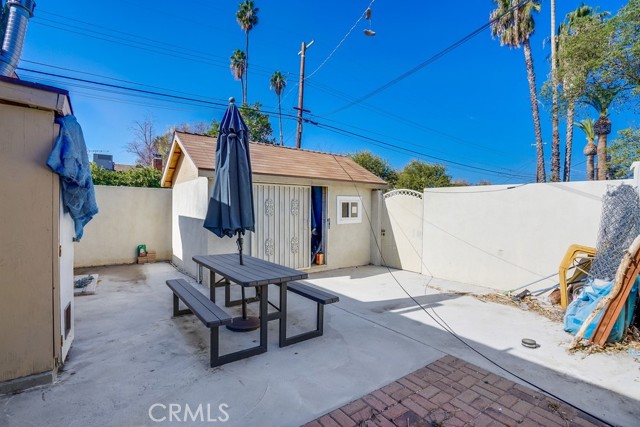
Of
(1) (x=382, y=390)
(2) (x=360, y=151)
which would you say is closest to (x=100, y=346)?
(1) (x=382, y=390)

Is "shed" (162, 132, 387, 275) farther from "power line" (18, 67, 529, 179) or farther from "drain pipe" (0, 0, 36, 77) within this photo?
"power line" (18, 67, 529, 179)

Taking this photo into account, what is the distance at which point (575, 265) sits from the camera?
17.3 feet

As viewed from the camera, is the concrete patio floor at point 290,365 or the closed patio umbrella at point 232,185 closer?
the concrete patio floor at point 290,365

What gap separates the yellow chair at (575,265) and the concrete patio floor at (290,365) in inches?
25.0

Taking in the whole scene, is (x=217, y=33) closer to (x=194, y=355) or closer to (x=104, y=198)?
(x=104, y=198)

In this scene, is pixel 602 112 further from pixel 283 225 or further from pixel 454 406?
pixel 454 406

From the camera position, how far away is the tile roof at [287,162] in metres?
7.21

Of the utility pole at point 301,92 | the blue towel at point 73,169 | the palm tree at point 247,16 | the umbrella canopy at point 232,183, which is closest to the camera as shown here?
the blue towel at point 73,169

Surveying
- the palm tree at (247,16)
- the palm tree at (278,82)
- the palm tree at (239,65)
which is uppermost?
the palm tree at (247,16)

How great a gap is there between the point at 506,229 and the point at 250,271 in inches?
227

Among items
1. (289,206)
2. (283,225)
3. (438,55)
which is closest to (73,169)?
(283,225)

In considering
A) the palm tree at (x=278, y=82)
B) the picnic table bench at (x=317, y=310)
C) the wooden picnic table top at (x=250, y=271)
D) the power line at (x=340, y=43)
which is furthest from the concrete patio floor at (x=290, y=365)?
the palm tree at (x=278, y=82)

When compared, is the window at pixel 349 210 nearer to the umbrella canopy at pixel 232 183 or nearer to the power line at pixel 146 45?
the umbrella canopy at pixel 232 183

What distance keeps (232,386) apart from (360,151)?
24.9 meters
